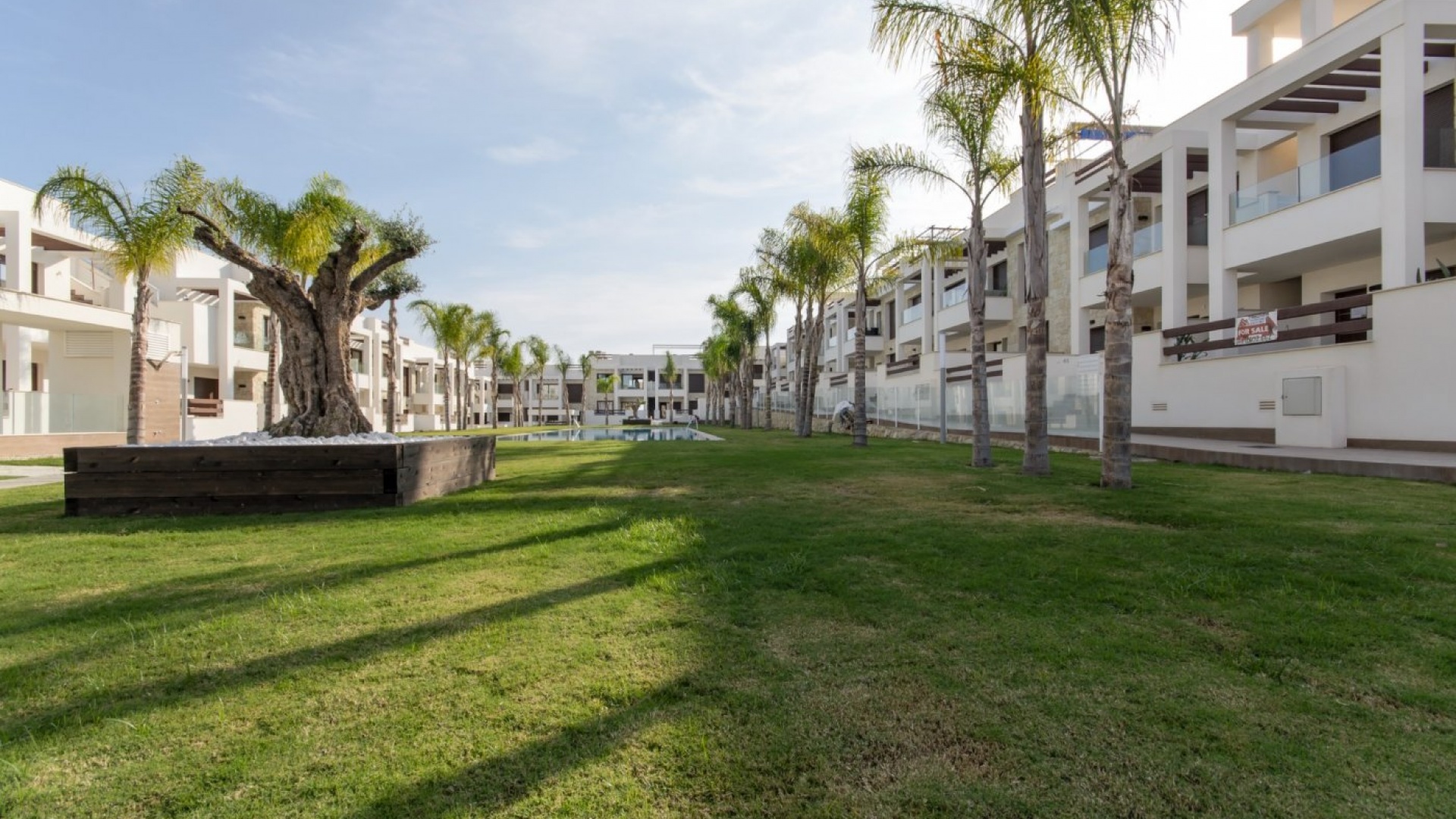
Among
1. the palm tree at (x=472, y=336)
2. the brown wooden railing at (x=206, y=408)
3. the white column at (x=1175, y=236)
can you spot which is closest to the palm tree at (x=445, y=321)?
the palm tree at (x=472, y=336)

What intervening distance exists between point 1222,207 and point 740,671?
68.3ft

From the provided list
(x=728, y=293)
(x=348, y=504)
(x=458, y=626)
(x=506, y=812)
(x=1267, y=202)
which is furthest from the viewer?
(x=728, y=293)

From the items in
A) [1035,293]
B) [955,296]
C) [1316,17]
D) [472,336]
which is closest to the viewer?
[1035,293]

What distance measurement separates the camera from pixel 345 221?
18453mm

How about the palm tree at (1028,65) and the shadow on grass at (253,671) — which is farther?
the palm tree at (1028,65)

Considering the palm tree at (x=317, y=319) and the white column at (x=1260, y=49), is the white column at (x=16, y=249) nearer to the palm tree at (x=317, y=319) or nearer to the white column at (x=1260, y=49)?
the palm tree at (x=317, y=319)

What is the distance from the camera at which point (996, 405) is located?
795 inches

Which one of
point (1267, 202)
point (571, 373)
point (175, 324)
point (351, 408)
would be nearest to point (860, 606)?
point (351, 408)

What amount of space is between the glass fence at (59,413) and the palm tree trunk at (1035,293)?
2588 centimetres

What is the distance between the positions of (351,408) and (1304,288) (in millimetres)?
23743

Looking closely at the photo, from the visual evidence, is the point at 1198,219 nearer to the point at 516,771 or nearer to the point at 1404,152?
the point at 1404,152

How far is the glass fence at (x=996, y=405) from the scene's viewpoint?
53.1 feet

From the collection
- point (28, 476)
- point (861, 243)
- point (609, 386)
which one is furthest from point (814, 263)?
point (609, 386)

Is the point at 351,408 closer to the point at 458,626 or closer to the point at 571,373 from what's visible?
the point at 458,626
